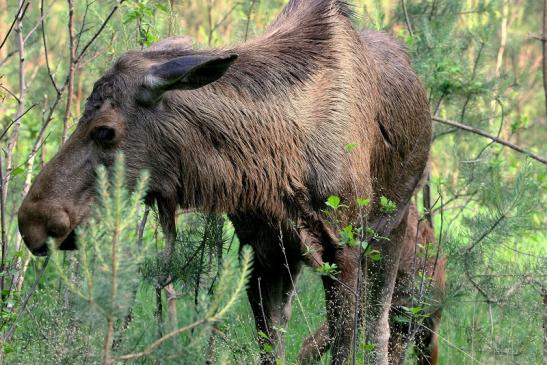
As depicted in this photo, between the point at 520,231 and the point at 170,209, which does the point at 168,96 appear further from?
the point at 520,231

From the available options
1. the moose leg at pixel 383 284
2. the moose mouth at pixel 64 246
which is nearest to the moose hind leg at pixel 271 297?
the moose leg at pixel 383 284

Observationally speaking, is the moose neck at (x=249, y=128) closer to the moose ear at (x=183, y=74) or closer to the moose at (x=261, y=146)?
the moose at (x=261, y=146)

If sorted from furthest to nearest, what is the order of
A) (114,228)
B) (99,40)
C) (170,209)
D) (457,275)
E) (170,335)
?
1. (99,40)
2. (457,275)
3. (170,209)
4. (170,335)
5. (114,228)

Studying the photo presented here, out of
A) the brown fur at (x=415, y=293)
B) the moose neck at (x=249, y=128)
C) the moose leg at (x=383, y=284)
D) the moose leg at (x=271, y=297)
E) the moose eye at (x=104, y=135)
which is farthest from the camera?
Answer: the brown fur at (x=415, y=293)

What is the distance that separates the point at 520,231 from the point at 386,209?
2.35 m

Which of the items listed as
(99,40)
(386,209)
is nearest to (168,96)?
(386,209)

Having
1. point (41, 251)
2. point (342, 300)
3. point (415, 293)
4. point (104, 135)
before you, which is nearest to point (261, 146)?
point (104, 135)

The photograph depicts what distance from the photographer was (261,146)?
5.07 meters

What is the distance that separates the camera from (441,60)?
24.7 feet

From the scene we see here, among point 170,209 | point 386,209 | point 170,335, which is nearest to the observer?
point 170,335

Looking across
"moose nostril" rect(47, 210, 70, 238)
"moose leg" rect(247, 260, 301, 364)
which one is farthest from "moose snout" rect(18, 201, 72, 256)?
"moose leg" rect(247, 260, 301, 364)

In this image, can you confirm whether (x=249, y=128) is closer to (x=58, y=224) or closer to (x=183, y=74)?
(x=183, y=74)

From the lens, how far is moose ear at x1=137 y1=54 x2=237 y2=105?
4527 millimetres

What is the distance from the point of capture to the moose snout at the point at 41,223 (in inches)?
180
